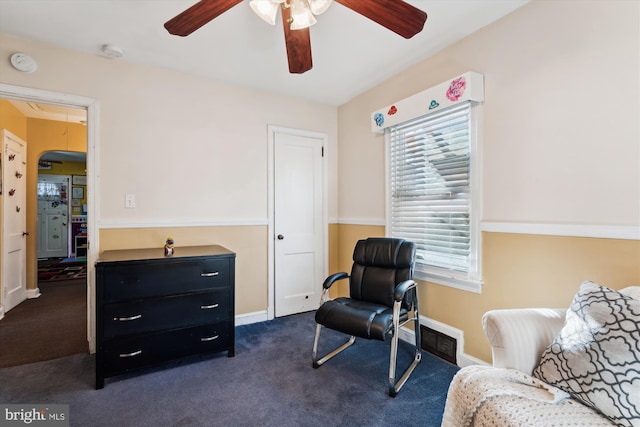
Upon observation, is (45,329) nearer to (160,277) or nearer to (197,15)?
(160,277)

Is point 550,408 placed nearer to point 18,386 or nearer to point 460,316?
point 460,316

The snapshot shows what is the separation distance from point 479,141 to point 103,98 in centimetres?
299

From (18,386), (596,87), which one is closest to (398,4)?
(596,87)

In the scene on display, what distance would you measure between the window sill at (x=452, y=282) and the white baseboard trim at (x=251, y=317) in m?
1.63

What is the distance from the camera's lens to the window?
2.24 meters

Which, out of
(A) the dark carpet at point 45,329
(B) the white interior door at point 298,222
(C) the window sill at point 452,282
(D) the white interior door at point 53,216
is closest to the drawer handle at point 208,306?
(B) the white interior door at point 298,222

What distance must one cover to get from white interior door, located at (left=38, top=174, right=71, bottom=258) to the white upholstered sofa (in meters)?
9.64

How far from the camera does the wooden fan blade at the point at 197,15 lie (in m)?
1.49

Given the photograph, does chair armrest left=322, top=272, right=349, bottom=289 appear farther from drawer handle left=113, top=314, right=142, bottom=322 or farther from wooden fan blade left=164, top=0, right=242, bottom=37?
wooden fan blade left=164, top=0, right=242, bottom=37

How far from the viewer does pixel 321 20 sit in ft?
6.83

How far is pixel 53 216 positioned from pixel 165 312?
7961 mm

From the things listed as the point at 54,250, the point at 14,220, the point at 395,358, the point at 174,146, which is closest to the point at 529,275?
the point at 395,358

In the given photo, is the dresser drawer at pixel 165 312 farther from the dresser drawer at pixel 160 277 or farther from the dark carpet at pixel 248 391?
the dark carpet at pixel 248 391

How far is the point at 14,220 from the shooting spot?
3.77 m
